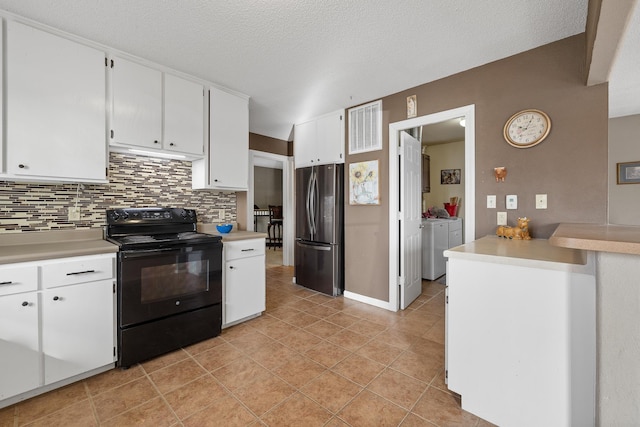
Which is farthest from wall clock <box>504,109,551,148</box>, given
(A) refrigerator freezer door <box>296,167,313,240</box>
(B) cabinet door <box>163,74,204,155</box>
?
(B) cabinet door <box>163,74,204,155</box>

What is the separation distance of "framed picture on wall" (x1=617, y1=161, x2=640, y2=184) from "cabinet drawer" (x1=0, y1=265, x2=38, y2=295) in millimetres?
3816

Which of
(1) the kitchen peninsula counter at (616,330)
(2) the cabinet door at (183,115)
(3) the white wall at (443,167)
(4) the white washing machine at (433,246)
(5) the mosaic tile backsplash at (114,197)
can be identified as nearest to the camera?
(1) the kitchen peninsula counter at (616,330)

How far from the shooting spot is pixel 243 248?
8.67 ft

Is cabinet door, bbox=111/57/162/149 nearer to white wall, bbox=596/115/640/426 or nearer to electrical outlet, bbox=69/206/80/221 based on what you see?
electrical outlet, bbox=69/206/80/221

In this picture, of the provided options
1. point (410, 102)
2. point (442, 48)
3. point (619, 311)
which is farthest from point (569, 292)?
point (410, 102)

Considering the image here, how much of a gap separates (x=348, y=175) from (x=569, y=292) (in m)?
2.49

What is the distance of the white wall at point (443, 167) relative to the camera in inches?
203

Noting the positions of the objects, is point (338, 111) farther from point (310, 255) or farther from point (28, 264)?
point (28, 264)

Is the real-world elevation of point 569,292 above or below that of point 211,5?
below

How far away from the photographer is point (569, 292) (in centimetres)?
121

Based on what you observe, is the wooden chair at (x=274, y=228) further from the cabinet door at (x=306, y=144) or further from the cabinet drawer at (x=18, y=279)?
the cabinet drawer at (x=18, y=279)

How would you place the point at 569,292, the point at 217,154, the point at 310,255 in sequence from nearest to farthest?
the point at 569,292
the point at 217,154
the point at 310,255

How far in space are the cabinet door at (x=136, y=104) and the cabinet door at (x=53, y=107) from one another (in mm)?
88

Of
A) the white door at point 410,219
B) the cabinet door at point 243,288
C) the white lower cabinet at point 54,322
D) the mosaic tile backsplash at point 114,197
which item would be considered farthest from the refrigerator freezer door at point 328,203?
the white lower cabinet at point 54,322
